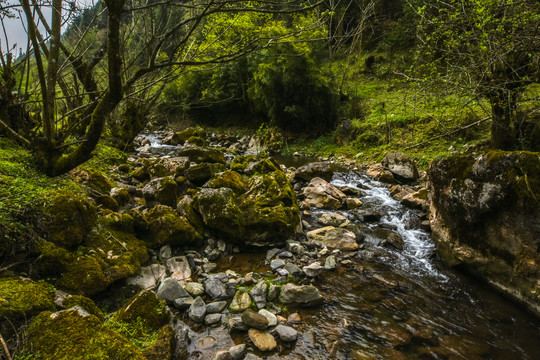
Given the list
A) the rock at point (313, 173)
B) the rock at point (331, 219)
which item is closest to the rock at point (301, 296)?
the rock at point (331, 219)

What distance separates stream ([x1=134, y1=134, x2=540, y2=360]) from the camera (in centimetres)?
296

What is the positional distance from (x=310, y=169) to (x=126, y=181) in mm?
5939

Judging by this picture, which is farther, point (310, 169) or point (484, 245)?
point (310, 169)

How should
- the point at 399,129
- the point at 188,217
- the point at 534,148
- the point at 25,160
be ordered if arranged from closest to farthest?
the point at 25,160, the point at 188,217, the point at 534,148, the point at 399,129

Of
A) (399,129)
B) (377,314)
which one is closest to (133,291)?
(377,314)

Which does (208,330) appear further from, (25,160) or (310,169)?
(310,169)

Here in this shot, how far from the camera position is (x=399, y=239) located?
5.59 meters

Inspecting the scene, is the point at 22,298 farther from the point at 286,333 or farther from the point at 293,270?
the point at 293,270

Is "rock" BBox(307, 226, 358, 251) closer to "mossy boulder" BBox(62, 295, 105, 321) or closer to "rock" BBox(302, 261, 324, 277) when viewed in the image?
"rock" BBox(302, 261, 324, 277)

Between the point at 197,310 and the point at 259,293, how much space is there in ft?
2.69

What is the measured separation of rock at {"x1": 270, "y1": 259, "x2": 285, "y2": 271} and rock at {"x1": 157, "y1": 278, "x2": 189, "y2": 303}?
4.63ft

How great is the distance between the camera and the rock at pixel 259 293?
11.5ft

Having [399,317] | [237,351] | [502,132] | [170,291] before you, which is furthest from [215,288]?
[502,132]

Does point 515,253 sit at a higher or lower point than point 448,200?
lower
